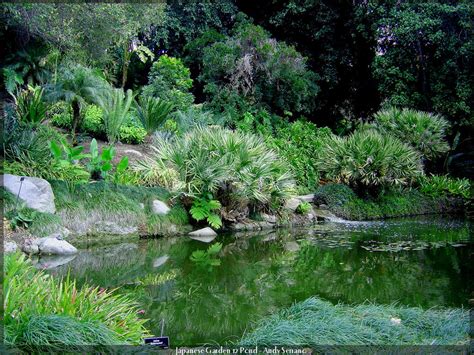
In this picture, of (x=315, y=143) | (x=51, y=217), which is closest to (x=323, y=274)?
(x=51, y=217)

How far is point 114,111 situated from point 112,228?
193 inches

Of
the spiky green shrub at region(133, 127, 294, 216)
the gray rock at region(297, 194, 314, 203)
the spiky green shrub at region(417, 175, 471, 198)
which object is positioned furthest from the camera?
the spiky green shrub at region(417, 175, 471, 198)

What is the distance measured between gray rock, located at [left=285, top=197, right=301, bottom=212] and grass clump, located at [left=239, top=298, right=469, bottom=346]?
27.4 feet

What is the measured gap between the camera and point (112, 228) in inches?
399

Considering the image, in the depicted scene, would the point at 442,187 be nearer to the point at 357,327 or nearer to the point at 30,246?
the point at 30,246

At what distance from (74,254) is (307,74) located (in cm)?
1364

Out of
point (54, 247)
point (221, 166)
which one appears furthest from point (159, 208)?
point (54, 247)

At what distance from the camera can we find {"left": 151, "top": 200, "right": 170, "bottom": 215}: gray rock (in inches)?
434

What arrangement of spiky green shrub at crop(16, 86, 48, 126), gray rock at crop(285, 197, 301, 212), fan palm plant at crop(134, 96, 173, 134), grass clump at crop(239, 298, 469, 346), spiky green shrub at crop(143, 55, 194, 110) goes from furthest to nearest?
1. spiky green shrub at crop(143, 55, 194, 110)
2. fan palm plant at crop(134, 96, 173, 134)
3. gray rock at crop(285, 197, 301, 212)
4. spiky green shrub at crop(16, 86, 48, 126)
5. grass clump at crop(239, 298, 469, 346)

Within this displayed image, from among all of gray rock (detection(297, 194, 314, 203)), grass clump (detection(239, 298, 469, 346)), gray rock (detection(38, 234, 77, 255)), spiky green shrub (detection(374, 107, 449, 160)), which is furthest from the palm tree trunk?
spiky green shrub (detection(374, 107, 449, 160))

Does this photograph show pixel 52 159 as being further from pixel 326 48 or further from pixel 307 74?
pixel 326 48

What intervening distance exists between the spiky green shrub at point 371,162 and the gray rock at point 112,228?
290 inches

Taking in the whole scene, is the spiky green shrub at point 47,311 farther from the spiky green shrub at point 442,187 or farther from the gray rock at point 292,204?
the spiky green shrub at point 442,187

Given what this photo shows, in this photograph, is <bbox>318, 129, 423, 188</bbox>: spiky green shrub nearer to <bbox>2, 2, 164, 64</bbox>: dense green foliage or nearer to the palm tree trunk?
<bbox>2, 2, 164, 64</bbox>: dense green foliage
